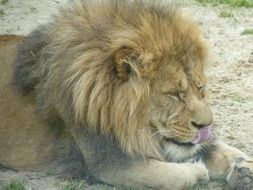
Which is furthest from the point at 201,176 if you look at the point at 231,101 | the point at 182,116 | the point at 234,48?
the point at 234,48

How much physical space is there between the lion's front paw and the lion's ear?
919mm

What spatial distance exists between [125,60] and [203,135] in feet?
2.20

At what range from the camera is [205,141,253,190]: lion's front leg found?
434cm

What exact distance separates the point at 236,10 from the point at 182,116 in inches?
175

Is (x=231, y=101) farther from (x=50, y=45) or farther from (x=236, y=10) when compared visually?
(x=236, y=10)

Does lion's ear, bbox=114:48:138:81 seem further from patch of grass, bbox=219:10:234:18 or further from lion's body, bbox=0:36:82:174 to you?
patch of grass, bbox=219:10:234:18

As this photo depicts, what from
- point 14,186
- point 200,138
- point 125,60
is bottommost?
point 14,186

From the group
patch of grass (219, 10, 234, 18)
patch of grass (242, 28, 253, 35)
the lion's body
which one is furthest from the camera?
patch of grass (219, 10, 234, 18)

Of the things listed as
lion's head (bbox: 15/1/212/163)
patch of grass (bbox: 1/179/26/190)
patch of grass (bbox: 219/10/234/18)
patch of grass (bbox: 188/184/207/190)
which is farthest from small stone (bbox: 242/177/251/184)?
patch of grass (bbox: 219/10/234/18)

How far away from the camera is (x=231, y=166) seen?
4504 mm

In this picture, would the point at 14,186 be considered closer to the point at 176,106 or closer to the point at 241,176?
the point at 176,106

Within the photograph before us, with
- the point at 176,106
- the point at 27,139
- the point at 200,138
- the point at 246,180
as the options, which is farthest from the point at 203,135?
the point at 27,139

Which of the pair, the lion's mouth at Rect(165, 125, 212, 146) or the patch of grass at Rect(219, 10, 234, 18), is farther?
the patch of grass at Rect(219, 10, 234, 18)

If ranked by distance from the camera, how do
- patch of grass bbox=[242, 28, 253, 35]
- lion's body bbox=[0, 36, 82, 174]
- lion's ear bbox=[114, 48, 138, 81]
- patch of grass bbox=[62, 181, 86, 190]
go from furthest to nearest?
patch of grass bbox=[242, 28, 253, 35]
lion's body bbox=[0, 36, 82, 174]
patch of grass bbox=[62, 181, 86, 190]
lion's ear bbox=[114, 48, 138, 81]
